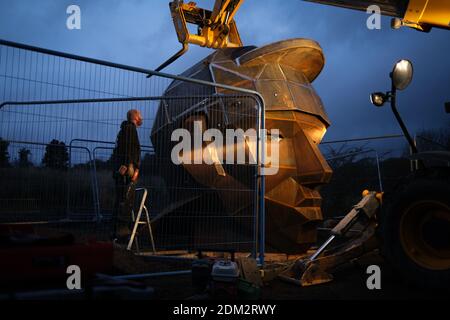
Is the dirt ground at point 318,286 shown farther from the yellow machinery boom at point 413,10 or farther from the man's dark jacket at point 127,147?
the yellow machinery boom at point 413,10

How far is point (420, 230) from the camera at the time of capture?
4.53 m

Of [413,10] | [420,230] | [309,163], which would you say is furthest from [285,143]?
[420,230]

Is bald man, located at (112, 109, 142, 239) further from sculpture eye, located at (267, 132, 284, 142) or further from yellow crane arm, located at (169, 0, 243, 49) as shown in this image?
yellow crane arm, located at (169, 0, 243, 49)

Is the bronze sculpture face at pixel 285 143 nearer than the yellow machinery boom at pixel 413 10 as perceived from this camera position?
No

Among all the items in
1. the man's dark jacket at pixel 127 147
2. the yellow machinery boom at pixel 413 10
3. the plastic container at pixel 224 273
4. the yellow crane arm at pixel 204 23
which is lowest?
the plastic container at pixel 224 273

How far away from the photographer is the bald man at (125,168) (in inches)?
217

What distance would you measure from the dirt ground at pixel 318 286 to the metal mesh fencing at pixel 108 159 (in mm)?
665

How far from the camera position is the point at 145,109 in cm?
548

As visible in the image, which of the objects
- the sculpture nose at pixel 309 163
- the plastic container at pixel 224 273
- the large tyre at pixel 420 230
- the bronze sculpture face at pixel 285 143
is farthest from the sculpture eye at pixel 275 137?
the plastic container at pixel 224 273

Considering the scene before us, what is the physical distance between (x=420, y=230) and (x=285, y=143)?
10.7 ft

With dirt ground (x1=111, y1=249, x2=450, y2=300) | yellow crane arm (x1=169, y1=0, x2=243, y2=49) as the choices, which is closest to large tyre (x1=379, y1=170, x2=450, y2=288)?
dirt ground (x1=111, y1=249, x2=450, y2=300)

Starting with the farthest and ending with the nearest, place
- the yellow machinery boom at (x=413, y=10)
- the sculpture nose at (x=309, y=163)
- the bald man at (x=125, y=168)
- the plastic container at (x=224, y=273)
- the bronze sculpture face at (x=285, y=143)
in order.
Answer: the sculpture nose at (x=309, y=163) < the bronze sculpture face at (x=285, y=143) < the bald man at (x=125, y=168) < the yellow machinery boom at (x=413, y=10) < the plastic container at (x=224, y=273)

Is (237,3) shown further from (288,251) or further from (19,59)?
(19,59)
